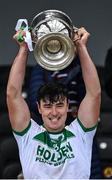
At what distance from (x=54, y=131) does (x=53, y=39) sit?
401 millimetres

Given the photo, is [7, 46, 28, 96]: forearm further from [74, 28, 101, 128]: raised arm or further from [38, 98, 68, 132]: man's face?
[74, 28, 101, 128]: raised arm

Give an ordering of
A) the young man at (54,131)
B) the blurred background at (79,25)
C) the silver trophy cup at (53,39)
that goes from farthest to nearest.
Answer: the blurred background at (79,25)
the young man at (54,131)
the silver trophy cup at (53,39)

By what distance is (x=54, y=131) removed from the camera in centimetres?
320

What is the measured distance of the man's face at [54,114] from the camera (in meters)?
3.15

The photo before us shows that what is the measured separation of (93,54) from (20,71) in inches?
71.5

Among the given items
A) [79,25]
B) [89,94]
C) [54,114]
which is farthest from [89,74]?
[79,25]

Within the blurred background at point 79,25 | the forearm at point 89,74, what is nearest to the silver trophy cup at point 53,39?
the forearm at point 89,74

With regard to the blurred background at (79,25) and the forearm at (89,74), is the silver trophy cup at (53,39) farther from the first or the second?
the blurred background at (79,25)

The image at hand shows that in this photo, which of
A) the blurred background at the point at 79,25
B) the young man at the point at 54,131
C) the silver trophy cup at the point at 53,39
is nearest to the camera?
the silver trophy cup at the point at 53,39

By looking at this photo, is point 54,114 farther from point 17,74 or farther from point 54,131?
point 17,74

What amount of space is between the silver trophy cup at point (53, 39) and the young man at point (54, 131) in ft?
0.23

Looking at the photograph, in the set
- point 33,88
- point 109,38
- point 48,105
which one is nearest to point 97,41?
point 109,38

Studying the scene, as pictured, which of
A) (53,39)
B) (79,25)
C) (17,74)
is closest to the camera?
(53,39)

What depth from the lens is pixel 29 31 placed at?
308cm
